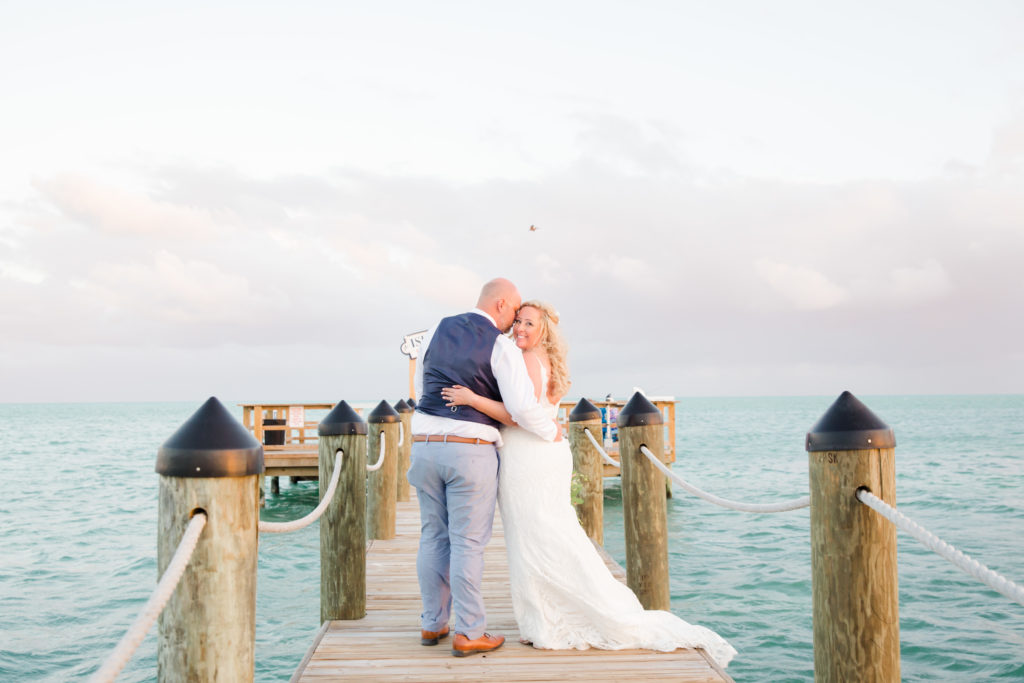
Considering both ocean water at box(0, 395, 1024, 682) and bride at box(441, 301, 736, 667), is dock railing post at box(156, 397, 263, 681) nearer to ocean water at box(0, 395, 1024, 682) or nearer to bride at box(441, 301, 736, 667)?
bride at box(441, 301, 736, 667)

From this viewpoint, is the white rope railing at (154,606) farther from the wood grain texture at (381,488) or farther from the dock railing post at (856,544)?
the wood grain texture at (381,488)

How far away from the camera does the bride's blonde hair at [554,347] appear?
4199mm

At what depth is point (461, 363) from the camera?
12.6ft

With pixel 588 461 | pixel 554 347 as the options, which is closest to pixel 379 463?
pixel 588 461

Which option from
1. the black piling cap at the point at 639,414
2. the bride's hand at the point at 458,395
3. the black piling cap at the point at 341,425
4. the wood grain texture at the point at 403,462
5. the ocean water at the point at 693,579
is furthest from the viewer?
the wood grain texture at the point at 403,462

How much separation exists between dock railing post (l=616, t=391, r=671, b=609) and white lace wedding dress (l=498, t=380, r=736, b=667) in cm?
78

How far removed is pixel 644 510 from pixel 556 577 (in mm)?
1112

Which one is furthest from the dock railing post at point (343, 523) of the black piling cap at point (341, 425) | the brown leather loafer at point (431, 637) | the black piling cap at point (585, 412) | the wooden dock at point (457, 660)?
the black piling cap at point (585, 412)

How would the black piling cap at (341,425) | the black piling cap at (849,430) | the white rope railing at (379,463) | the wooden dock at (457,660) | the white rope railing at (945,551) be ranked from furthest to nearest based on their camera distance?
1. the white rope railing at (379,463)
2. the black piling cap at (341,425)
3. the wooden dock at (457,660)
4. the black piling cap at (849,430)
5. the white rope railing at (945,551)

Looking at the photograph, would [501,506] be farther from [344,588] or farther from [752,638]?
[752,638]

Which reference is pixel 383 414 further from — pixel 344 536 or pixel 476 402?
pixel 476 402

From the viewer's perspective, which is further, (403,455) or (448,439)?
(403,455)

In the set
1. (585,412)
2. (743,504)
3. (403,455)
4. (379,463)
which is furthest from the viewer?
(403,455)

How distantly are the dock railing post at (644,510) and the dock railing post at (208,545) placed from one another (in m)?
3.08
